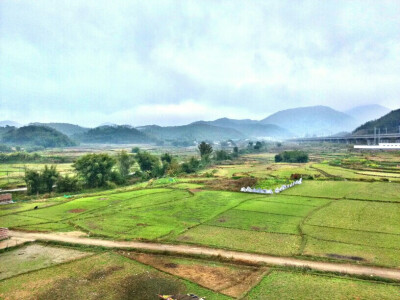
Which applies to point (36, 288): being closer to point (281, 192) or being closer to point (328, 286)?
point (328, 286)

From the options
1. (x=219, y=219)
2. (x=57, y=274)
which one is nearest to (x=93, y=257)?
(x=57, y=274)

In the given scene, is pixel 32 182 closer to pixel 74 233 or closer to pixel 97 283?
pixel 74 233

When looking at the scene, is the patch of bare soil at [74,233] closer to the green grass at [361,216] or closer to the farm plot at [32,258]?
the farm plot at [32,258]

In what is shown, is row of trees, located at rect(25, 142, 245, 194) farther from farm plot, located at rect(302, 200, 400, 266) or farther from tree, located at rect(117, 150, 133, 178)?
farm plot, located at rect(302, 200, 400, 266)

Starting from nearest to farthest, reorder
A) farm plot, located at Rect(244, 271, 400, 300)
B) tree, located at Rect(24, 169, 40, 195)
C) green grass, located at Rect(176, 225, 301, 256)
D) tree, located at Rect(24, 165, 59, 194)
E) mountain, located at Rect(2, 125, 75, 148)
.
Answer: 1. farm plot, located at Rect(244, 271, 400, 300)
2. green grass, located at Rect(176, 225, 301, 256)
3. tree, located at Rect(24, 169, 40, 195)
4. tree, located at Rect(24, 165, 59, 194)
5. mountain, located at Rect(2, 125, 75, 148)

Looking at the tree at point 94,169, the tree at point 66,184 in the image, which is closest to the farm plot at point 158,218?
the tree at point 66,184

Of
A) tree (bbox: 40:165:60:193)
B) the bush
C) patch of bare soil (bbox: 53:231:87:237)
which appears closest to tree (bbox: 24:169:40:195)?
tree (bbox: 40:165:60:193)
